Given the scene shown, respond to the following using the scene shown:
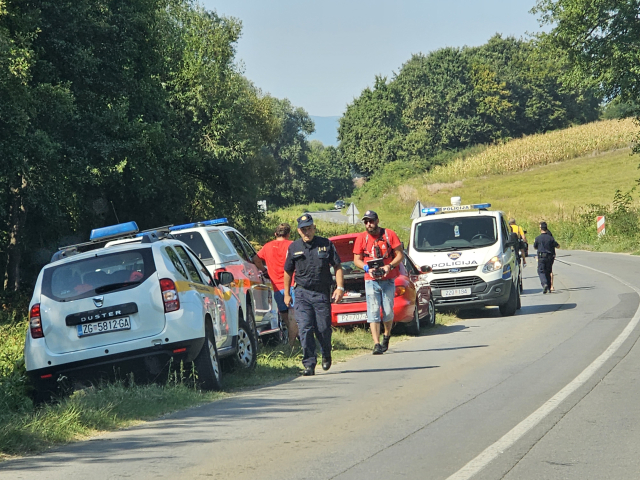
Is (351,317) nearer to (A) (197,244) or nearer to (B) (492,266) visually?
(A) (197,244)

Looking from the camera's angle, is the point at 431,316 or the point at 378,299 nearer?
the point at 378,299

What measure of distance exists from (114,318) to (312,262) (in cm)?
281

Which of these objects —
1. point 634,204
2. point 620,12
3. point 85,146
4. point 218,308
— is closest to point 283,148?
point 634,204

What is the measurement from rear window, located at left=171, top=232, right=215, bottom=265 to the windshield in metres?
6.70

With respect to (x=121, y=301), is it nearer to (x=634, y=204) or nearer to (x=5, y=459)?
(x=5, y=459)

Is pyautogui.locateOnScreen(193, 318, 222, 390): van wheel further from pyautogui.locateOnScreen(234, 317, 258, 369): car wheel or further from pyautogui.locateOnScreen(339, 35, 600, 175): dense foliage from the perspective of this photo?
pyautogui.locateOnScreen(339, 35, 600, 175): dense foliage

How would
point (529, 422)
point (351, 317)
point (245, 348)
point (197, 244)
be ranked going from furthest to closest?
point (351, 317) → point (197, 244) → point (245, 348) → point (529, 422)

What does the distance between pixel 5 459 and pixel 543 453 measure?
3984mm

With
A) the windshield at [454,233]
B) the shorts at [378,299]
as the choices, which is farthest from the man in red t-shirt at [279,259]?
the windshield at [454,233]

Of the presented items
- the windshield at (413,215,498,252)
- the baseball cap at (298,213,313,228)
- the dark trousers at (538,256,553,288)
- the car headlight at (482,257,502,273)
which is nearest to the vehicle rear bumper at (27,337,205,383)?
the baseball cap at (298,213,313,228)

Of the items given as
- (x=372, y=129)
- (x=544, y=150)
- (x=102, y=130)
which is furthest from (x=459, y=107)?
(x=102, y=130)

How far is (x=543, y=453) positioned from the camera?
6465mm

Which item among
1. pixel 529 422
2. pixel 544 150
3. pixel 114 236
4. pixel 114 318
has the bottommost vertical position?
pixel 529 422

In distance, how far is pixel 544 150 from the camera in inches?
3445
